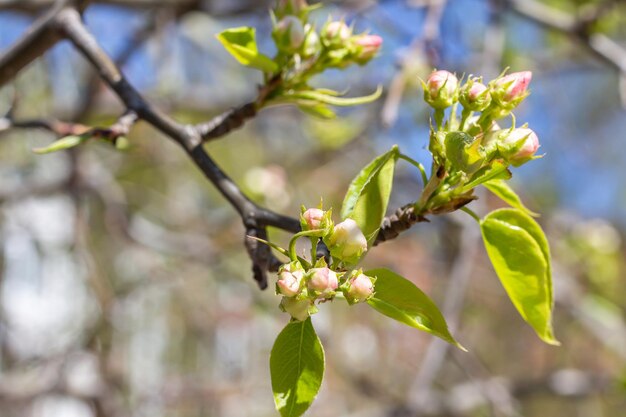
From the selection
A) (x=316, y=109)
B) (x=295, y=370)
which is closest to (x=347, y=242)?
(x=295, y=370)

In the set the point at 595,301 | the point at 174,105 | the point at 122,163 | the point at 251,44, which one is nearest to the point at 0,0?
the point at 174,105

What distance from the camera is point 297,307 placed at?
79 cm

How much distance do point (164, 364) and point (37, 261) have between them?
6.35 feet

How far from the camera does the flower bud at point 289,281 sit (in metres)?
0.77

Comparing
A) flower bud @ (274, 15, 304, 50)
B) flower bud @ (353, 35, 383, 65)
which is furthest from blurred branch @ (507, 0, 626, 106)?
flower bud @ (274, 15, 304, 50)

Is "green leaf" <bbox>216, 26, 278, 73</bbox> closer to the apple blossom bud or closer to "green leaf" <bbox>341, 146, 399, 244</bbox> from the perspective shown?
"green leaf" <bbox>341, 146, 399, 244</bbox>

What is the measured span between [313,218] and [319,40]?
1.27 feet

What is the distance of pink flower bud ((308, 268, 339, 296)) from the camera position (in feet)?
2.54

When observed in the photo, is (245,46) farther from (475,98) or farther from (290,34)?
(475,98)

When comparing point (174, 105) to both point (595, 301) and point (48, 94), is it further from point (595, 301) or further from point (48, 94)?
point (595, 301)

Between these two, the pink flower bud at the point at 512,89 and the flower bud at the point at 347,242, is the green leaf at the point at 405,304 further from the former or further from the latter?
the pink flower bud at the point at 512,89

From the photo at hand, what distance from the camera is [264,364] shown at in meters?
6.05

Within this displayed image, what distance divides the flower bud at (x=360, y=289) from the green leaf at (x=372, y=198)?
0.25 ft

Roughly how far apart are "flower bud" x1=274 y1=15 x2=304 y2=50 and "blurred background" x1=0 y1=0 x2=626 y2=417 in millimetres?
409
